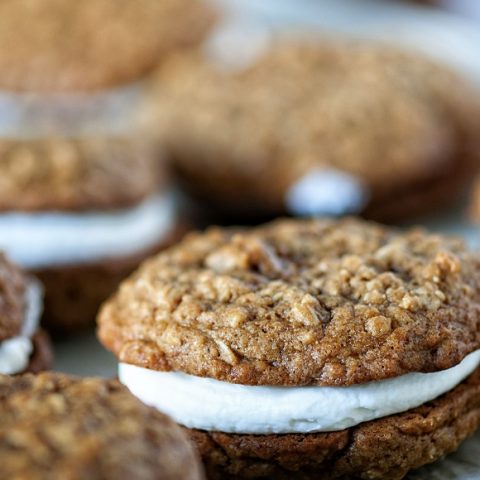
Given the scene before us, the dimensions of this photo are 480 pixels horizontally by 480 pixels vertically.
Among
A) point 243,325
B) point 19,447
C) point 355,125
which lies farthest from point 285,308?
point 355,125

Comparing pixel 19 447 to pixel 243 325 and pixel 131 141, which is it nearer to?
pixel 243 325

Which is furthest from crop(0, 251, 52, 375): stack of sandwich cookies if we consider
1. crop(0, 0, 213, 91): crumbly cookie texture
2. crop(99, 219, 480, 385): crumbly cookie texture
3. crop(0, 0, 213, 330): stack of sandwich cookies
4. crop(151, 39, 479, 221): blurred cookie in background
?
crop(0, 0, 213, 91): crumbly cookie texture

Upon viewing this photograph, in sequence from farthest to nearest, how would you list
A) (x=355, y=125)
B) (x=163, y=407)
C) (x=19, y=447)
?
(x=355, y=125)
(x=163, y=407)
(x=19, y=447)

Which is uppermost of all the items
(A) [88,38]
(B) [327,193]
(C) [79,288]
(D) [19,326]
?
(A) [88,38]

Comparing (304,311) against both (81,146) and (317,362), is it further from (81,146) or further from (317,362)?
(81,146)

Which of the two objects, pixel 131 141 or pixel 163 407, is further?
pixel 131 141

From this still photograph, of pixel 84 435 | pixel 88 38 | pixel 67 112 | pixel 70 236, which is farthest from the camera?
pixel 88 38

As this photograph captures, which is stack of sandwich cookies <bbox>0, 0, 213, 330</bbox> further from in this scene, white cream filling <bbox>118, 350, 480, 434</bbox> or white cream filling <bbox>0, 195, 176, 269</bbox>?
white cream filling <bbox>118, 350, 480, 434</bbox>

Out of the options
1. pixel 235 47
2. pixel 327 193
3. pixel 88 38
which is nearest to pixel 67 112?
pixel 88 38
